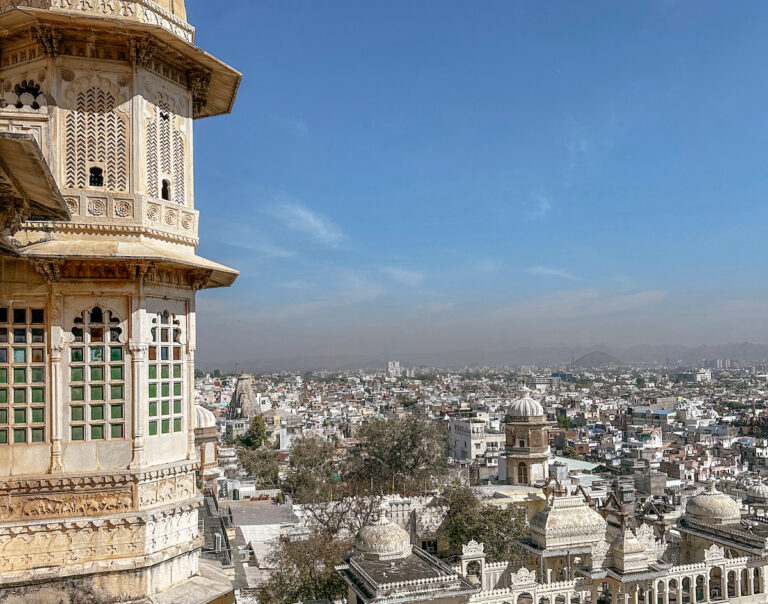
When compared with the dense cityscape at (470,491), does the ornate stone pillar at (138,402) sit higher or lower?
higher

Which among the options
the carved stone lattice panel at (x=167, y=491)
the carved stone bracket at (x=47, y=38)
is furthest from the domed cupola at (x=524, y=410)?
the carved stone bracket at (x=47, y=38)

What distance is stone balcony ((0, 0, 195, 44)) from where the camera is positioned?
6.42 m

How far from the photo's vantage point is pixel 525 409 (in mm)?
29812

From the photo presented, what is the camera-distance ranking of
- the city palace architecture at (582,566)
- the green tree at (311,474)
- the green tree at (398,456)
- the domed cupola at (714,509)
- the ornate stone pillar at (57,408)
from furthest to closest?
the green tree at (398,456) < the green tree at (311,474) < the domed cupola at (714,509) < the city palace architecture at (582,566) < the ornate stone pillar at (57,408)

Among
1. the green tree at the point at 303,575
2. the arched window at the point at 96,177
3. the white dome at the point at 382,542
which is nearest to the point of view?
the arched window at the point at 96,177

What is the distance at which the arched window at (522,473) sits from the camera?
1219 inches

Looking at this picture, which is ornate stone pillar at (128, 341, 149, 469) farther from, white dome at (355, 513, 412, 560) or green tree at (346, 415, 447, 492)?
green tree at (346, 415, 447, 492)

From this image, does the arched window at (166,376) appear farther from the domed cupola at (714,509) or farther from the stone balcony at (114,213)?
the domed cupola at (714,509)

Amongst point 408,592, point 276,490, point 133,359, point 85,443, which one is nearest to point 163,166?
point 133,359

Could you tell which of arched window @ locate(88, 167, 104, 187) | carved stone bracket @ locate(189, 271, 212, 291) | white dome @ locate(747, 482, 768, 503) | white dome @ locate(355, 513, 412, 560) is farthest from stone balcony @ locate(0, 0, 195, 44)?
white dome @ locate(747, 482, 768, 503)

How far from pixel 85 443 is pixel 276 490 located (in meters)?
32.6

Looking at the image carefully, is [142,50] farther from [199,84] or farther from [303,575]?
A: [303,575]

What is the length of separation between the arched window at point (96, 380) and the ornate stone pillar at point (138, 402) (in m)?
0.10

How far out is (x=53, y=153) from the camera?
6410 millimetres
